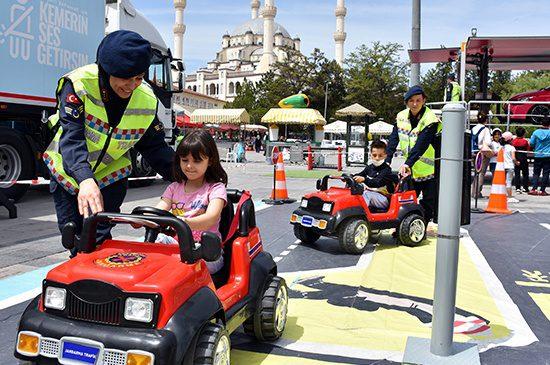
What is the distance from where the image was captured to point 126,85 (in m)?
2.73

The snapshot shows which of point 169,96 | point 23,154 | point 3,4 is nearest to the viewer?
point 3,4

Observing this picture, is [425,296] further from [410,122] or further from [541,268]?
[410,122]

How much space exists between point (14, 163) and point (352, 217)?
6359 mm


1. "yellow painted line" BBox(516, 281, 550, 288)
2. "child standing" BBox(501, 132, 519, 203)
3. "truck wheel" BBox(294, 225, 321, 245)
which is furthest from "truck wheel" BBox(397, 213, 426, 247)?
"child standing" BBox(501, 132, 519, 203)

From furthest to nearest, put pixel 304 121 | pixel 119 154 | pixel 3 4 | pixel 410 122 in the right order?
pixel 304 121 → pixel 3 4 → pixel 410 122 → pixel 119 154

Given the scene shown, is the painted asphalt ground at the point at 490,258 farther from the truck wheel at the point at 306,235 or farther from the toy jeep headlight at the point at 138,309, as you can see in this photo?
the toy jeep headlight at the point at 138,309

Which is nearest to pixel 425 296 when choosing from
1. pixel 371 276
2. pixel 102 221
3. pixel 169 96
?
pixel 371 276

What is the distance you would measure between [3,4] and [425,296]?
24.9ft

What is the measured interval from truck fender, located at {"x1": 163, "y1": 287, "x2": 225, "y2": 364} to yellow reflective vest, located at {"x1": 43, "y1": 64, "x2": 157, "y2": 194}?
885 mm

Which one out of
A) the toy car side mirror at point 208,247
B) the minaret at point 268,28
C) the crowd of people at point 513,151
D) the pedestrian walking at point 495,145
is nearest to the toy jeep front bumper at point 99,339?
the toy car side mirror at point 208,247

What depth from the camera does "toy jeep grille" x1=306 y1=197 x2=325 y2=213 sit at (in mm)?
5953

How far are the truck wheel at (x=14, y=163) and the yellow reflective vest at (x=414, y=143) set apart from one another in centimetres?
644

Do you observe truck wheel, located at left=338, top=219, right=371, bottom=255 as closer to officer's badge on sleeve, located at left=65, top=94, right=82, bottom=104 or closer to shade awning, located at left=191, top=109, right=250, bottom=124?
officer's badge on sleeve, located at left=65, top=94, right=82, bottom=104

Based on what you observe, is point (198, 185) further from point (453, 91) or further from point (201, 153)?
point (453, 91)
